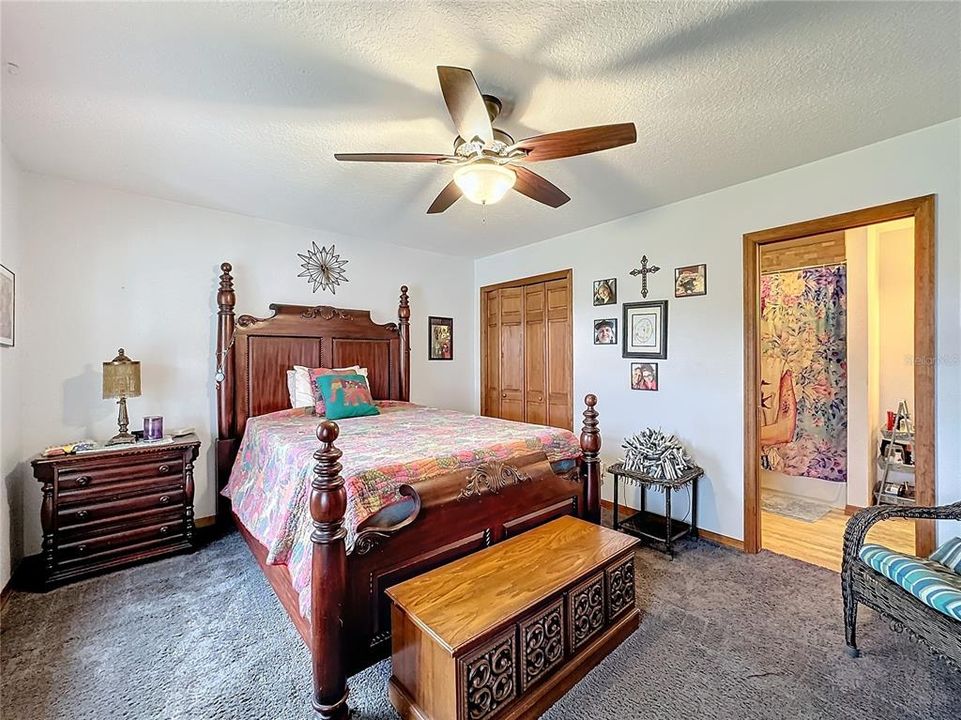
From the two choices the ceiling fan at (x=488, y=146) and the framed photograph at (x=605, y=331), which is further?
the framed photograph at (x=605, y=331)

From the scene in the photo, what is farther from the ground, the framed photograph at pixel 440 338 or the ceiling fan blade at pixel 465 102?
the ceiling fan blade at pixel 465 102

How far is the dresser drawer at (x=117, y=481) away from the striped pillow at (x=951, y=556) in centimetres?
427

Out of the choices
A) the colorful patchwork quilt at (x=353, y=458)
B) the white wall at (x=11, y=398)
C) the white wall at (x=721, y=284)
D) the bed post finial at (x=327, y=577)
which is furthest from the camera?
the white wall at (x=11, y=398)

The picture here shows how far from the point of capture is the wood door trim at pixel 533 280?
440 cm

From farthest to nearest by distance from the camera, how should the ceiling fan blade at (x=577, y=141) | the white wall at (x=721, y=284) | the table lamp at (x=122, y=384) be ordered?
the table lamp at (x=122, y=384)
the white wall at (x=721, y=284)
the ceiling fan blade at (x=577, y=141)

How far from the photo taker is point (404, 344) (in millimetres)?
4621

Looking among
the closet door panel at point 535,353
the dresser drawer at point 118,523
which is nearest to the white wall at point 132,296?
the dresser drawer at point 118,523

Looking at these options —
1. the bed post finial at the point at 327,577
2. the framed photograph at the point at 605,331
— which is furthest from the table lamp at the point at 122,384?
the framed photograph at the point at 605,331

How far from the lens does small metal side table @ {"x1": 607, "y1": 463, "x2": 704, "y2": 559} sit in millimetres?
3064

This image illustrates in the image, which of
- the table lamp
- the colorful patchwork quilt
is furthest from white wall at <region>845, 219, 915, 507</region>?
the table lamp

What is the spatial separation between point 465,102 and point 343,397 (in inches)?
98.5

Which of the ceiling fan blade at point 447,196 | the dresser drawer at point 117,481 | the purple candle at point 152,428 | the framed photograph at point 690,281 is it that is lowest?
the dresser drawer at point 117,481

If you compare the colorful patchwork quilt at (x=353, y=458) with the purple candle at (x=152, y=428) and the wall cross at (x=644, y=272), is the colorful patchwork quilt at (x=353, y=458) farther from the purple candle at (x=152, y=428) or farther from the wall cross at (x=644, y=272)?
the wall cross at (x=644, y=272)

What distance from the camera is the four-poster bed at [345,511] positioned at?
1.63m
